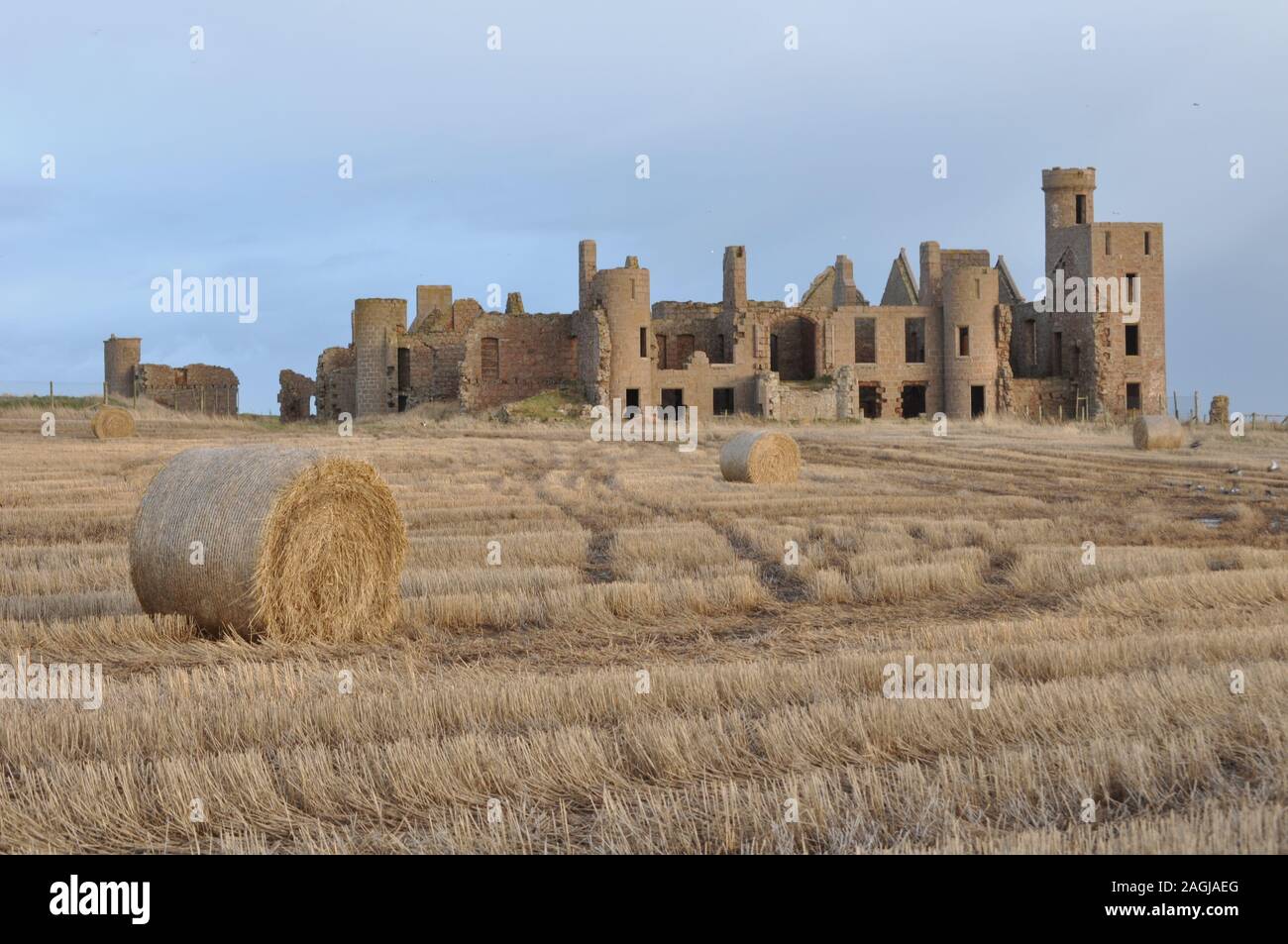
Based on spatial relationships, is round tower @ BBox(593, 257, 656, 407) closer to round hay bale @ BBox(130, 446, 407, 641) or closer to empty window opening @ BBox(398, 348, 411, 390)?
empty window opening @ BBox(398, 348, 411, 390)

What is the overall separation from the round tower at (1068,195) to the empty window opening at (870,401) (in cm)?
948

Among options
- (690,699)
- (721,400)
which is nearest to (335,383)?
(721,400)

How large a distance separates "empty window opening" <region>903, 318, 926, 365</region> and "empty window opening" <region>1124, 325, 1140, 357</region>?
7.61m

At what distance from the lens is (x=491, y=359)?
51.0 meters

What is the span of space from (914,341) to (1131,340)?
8.40 meters

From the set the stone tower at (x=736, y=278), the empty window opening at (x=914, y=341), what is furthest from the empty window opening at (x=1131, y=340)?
the stone tower at (x=736, y=278)

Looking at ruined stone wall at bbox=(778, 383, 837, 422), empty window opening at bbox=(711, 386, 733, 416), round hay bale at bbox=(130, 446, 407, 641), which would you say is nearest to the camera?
round hay bale at bbox=(130, 446, 407, 641)

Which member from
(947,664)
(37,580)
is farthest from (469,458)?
(947,664)

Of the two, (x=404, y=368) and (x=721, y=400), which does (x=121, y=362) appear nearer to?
(x=404, y=368)

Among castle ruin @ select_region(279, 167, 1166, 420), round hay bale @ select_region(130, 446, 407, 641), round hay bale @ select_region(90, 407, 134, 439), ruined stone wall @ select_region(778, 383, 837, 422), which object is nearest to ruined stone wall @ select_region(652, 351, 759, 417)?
castle ruin @ select_region(279, 167, 1166, 420)

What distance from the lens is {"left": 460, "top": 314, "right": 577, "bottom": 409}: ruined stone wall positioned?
50.0 m

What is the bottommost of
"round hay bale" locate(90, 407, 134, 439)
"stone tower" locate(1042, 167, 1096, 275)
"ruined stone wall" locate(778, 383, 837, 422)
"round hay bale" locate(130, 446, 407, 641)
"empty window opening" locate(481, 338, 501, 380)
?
"round hay bale" locate(130, 446, 407, 641)

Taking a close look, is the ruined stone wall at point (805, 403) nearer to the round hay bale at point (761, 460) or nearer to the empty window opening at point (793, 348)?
the empty window opening at point (793, 348)
